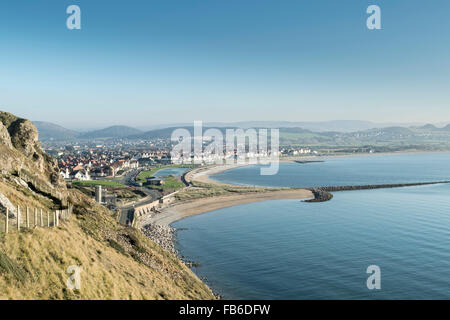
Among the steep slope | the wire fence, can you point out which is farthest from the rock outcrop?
the wire fence

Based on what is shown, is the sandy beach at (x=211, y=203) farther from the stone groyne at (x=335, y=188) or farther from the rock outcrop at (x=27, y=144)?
the rock outcrop at (x=27, y=144)

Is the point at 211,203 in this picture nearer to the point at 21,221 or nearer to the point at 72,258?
the point at 72,258

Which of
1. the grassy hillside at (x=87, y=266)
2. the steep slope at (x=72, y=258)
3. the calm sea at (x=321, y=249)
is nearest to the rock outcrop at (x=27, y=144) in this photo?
the steep slope at (x=72, y=258)

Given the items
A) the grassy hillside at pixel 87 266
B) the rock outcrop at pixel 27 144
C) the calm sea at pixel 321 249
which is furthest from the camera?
the rock outcrop at pixel 27 144

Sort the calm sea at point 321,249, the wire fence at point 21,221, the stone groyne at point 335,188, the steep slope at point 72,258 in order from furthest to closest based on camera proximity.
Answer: the stone groyne at point 335,188 → the calm sea at point 321,249 → the wire fence at point 21,221 → the steep slope at point 72,258

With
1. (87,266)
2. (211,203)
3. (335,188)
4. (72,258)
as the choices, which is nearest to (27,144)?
(72,258)
